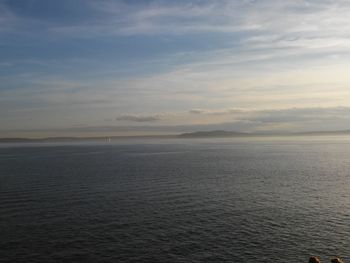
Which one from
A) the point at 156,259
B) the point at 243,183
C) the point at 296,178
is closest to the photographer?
the point at 156,259

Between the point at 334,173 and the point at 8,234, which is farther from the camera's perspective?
the point at 334,173

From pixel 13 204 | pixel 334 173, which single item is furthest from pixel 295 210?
pixel 334 173

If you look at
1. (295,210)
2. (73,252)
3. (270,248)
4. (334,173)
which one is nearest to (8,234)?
(73,252)

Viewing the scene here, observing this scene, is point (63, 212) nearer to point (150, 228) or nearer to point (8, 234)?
point (8, 234)

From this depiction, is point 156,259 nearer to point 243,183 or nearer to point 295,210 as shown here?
point 295,210

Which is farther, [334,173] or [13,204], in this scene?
[334,173]

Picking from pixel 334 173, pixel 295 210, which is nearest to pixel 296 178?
pixel 334 173

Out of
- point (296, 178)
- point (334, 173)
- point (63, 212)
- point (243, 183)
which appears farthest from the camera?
→ point (334, 173)

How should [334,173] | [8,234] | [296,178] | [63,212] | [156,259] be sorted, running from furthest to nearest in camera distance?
[334,173]
[296,178]
[63,212]
[8,234]
[156,259]

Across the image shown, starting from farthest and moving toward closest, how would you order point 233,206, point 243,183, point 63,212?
1. point 243,183
2. point 233,206
3. point 63,212
